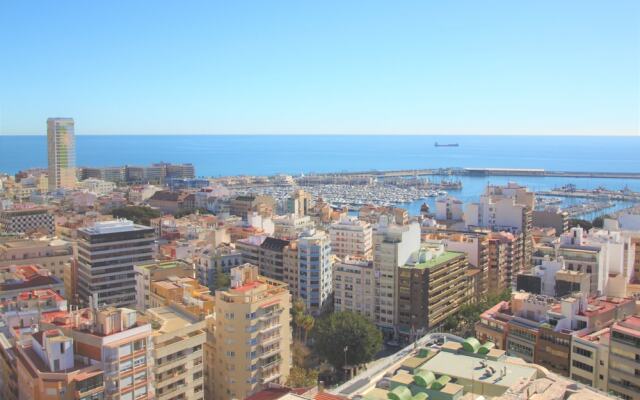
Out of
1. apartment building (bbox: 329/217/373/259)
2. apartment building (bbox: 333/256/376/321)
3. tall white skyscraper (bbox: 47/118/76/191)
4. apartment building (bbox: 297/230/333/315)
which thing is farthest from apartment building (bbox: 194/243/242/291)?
tall white skyscraper (bbox: 47/118/76/191)

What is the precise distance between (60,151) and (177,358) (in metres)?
54.4

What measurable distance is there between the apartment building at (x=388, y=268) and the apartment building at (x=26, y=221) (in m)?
20.7

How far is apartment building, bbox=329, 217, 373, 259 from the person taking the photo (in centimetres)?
2806

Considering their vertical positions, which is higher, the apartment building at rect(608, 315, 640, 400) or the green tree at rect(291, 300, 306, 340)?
the apartment building at rect(608, 315, 640, 400)

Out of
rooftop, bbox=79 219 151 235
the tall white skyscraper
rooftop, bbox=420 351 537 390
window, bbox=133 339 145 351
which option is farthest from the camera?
the tall white skyscraper

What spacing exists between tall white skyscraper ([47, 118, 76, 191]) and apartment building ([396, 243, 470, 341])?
47224 millimetres

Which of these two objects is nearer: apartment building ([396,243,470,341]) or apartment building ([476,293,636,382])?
apartment building ([476,293,636,382])

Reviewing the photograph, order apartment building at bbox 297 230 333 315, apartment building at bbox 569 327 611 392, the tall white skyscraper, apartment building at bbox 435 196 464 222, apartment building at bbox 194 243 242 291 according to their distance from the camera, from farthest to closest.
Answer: the tall white skyscraper
apartment building at bbox 435 196 464 222
apartment building at bbox 194 243 242 291
apartment building at bbox 297 230 333 315
apartment building at bbox 569 327 611 392

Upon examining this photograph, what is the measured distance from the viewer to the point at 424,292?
2048cm

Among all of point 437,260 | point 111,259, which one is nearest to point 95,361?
point 111,259

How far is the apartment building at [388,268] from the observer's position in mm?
20953

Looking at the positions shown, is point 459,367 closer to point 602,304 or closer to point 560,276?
point 602,304

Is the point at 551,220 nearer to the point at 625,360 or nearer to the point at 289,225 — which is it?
the point at 289,225

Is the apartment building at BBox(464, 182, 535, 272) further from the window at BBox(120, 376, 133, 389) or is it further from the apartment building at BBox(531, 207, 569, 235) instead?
the window at BBox(120, 376, 133, 389)
